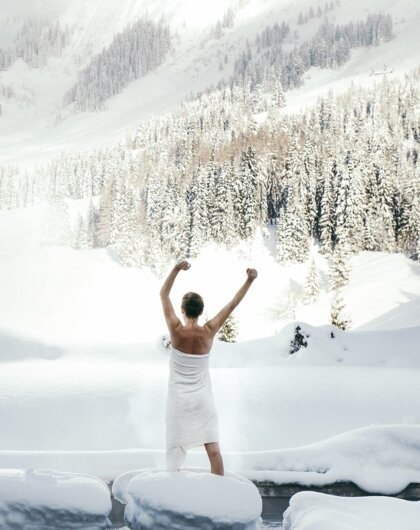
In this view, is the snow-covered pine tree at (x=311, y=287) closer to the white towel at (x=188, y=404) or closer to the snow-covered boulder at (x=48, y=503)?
the white towel at (x=188, y=404)

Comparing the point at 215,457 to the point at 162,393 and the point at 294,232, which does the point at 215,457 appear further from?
the point at 294,232

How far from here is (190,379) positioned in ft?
13.7

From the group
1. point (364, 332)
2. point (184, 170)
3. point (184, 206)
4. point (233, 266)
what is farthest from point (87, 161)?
point (364, 332)

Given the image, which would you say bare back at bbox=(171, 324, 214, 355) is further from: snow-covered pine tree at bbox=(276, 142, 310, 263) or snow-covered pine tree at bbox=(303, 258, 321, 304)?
snow-covered pine tree at bbox=(276, 142, 310, 263)

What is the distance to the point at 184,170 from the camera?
74812mm

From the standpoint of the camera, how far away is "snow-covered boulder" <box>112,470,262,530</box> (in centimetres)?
402

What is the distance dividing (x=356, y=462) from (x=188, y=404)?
2737 millimetres

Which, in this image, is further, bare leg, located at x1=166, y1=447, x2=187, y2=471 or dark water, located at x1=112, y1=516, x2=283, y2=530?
dark water, located at x1=112, y1=516, x2=283, y2=530

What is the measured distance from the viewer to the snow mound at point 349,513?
3874 millimetres

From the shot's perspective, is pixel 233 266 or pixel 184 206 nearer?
pixel 233 266

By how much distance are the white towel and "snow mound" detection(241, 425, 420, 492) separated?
5.81ft

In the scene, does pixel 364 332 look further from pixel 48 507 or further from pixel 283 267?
pixel 283 267

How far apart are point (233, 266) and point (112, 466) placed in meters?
49.1

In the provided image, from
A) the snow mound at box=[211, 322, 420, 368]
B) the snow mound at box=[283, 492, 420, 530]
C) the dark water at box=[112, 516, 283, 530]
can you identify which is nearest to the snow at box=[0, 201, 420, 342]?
the snow mound at box=[211, 322, 420, 368]
